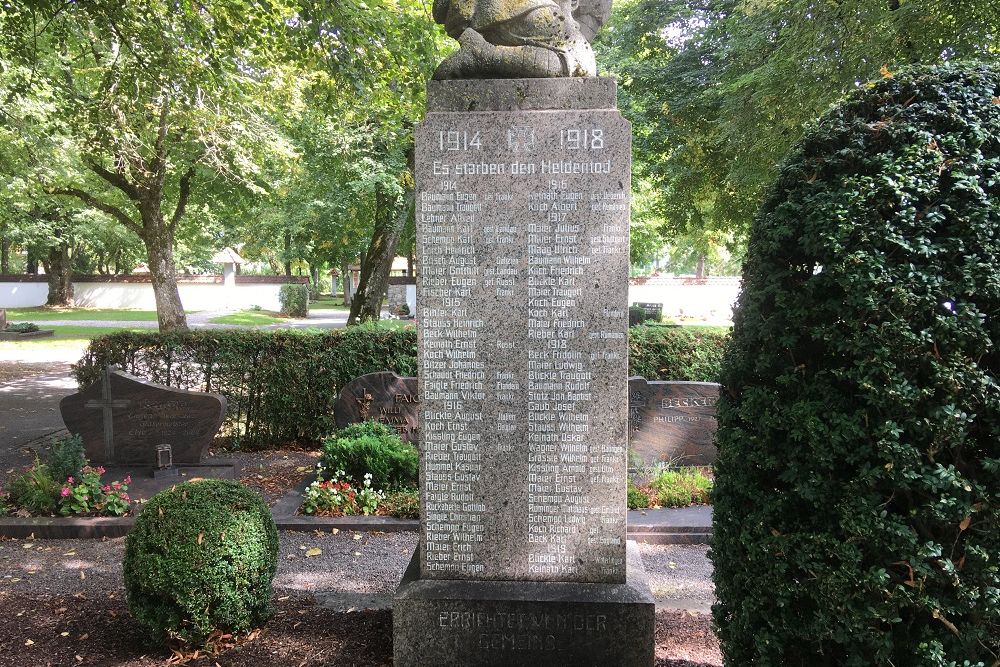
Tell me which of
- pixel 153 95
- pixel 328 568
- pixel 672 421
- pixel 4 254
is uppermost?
pixel 153 95

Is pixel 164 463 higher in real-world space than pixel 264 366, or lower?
lower

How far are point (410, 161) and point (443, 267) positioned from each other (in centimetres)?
1720

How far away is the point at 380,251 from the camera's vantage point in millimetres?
19422

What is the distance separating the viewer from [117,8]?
30.5 ft

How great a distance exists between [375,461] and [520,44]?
5243mm

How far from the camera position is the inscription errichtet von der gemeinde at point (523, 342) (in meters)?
3.54

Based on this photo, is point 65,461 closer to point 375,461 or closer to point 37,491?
point 37,491

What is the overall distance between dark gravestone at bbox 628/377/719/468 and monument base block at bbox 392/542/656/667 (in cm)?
490

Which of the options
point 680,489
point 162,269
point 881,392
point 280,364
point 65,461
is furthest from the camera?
point 162,269

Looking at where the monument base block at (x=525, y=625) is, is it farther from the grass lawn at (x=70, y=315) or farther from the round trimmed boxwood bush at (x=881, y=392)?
the grass lawn at (x=70, y=315)

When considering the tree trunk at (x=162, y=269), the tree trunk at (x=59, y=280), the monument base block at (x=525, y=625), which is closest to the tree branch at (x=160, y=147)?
the tree trunk at (x=162, y=269)

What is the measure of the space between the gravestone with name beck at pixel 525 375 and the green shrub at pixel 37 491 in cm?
518

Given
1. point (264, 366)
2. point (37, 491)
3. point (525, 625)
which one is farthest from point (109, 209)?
point (525, 625)

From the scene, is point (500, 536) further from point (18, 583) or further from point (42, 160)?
point (42, 160)
